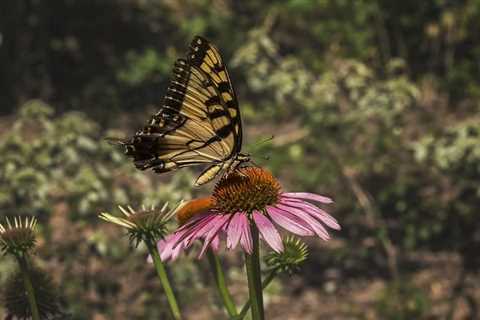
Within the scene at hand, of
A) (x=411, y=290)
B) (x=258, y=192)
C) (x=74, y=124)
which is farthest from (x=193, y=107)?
(x=411, y=290)

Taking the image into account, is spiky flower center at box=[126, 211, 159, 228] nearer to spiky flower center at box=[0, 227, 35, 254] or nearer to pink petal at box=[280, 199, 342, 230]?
spiky flower center at box=[0, 227, 35, 254]

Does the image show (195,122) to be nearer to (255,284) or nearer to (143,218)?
(143,218)

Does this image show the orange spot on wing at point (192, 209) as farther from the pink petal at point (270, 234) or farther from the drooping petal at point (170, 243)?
the pink petal at point (270, 234)

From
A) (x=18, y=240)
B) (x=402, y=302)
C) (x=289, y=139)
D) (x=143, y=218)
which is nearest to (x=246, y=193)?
(x=143, y=218)

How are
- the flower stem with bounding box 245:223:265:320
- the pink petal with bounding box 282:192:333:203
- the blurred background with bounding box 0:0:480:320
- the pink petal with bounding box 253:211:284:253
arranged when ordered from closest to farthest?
1. the flower stem with bounding box 245:223:265:320
2. the pink petal with bounding box 253:211:284:253
3. the pink petal with bounding box 282:192:333:203
4. the blurred background with bounding box 0:0:480:320

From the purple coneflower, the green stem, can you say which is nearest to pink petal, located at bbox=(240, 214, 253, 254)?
the purple coneflower
